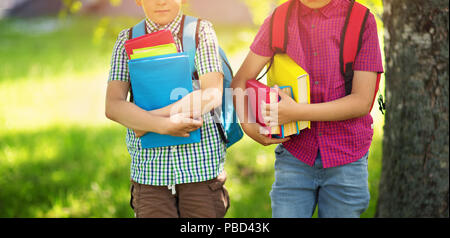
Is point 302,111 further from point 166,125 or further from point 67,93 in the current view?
point 67,93

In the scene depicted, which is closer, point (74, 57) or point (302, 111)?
point (302, 111)

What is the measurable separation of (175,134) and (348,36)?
839 mm

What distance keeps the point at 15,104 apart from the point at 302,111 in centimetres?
552

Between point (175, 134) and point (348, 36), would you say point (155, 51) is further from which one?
point (348, 36)

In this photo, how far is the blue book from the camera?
1.98m

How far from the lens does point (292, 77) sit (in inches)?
78.5

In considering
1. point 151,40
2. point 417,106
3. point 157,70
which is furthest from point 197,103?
point 417,106

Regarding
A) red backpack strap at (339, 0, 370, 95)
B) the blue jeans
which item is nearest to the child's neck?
red backpack strap at (339, 0, 370, 95)

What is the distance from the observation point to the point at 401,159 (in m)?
2.86

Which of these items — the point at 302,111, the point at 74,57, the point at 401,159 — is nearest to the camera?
the point at 302,111

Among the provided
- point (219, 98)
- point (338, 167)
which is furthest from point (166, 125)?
point (338, 167)

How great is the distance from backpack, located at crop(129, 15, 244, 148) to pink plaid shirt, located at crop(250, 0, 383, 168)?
8.2 inches

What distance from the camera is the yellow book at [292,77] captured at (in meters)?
1.98

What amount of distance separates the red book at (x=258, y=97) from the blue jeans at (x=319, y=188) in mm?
248
